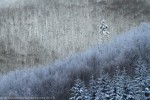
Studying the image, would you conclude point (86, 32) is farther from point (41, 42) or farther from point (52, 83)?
point (52, 83)

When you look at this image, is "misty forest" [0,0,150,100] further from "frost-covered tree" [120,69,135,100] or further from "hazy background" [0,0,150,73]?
"frost-covered tree" [120,69,135,100]

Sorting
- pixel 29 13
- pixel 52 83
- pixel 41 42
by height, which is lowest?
pixel 52 83

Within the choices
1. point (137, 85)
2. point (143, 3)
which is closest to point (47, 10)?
point (143, 3)

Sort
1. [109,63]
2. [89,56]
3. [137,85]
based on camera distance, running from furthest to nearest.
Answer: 1. [89,56]
2. [109,63]
3. [137,85]

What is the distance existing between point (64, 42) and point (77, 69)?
27.1 meters

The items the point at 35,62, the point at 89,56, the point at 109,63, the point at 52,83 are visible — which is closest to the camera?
the point at 52,83

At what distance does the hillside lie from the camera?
55.8 m

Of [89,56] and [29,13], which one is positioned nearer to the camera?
[89,56]

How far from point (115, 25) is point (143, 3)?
10.5 meters

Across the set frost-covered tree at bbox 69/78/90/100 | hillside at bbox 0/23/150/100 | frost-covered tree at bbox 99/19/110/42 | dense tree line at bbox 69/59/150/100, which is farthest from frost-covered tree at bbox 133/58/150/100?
frost-covered tree at bbox 99/19/110/42

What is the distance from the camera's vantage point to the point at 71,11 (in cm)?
9919

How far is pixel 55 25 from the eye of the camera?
96.2 meters

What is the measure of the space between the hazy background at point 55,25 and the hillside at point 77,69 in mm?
14080

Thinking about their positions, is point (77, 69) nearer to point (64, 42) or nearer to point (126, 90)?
point (126, 90)
